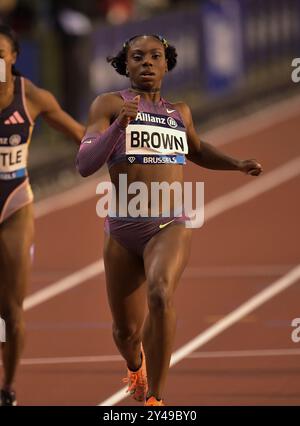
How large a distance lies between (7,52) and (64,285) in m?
5.15

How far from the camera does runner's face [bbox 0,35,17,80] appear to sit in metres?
9.78

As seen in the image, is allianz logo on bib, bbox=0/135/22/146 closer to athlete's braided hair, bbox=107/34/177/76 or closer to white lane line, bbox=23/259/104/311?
athlete's braided hair, bbox=107/34/177/76

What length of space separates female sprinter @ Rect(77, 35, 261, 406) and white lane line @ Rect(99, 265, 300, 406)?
865mm

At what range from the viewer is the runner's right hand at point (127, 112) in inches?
336

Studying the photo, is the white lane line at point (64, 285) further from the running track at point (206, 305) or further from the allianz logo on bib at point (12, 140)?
the allianz logo on bib at point (12, 140)

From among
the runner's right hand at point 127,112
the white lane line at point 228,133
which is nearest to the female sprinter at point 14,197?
the runner's right hand at point 127,112

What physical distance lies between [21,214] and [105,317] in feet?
11.2

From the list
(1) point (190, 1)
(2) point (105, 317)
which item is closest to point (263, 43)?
(1) point (190, 1)

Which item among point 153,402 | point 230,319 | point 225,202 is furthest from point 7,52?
point 225,202

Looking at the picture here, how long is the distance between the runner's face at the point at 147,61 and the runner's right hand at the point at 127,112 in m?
0.55

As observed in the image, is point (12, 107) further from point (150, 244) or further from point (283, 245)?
point (283, 245)

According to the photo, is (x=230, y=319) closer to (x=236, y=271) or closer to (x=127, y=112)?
(x=236, y=271)

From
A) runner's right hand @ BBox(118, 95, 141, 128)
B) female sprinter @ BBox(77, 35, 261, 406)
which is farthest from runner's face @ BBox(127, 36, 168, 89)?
runner's right hand @ BBox(118, 95, 141, 128)

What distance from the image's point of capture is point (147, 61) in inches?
356
